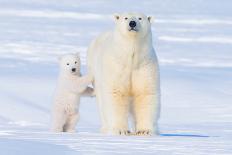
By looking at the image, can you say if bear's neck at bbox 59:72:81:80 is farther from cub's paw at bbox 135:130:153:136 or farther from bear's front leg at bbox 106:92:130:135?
cub's paw at bbox 135:130:153:136

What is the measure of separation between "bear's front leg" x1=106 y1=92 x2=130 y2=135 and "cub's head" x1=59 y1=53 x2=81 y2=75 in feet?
2.99

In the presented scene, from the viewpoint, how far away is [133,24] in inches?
296

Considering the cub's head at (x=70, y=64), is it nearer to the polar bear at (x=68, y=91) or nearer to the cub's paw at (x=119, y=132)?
the polar bear at (x=68, y=91)

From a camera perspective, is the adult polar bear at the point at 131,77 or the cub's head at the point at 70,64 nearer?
the adult polar bear at the point at 131,77

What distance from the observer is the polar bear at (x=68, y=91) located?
8.49 meters

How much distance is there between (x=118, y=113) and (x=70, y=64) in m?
0.98

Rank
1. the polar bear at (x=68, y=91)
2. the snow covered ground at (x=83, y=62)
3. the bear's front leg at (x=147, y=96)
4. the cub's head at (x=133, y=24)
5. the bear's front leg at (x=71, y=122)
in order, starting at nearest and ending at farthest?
1. the snow covered ground at (x=83, y=62)
2. the cub's head at (x=133, y=24)
3. the bear's front leg at (x=147, y=96)
4. the polar bear at (x=68, y=91)
5. the bear's front leg at (x=71, y=122)

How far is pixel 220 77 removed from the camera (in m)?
13.8

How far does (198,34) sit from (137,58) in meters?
14.0

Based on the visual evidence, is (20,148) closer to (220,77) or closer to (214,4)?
(220,77)

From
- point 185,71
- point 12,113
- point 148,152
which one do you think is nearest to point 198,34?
point 185,71

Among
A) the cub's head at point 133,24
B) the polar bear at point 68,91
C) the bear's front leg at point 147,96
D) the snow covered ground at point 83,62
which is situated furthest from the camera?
the polar bear at point 68,91

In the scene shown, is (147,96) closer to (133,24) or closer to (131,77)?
(131,77)

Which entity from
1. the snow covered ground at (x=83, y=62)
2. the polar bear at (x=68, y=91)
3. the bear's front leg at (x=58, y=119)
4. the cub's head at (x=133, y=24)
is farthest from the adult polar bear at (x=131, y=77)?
the bear's front leg at (x=58, y=119)
